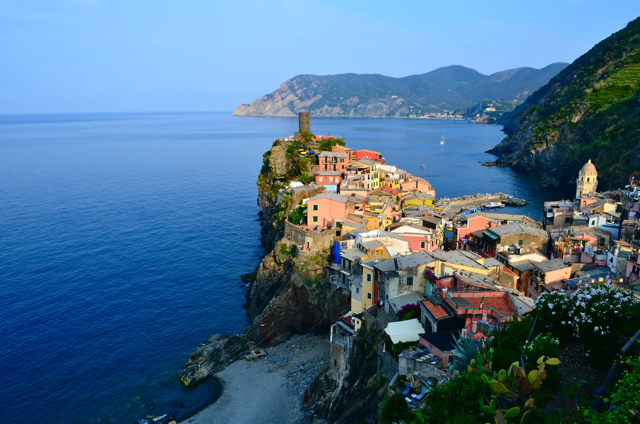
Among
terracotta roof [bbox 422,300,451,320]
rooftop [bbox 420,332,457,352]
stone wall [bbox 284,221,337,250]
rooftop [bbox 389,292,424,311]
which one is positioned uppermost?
terracotta roof [bbox 422,300,451,320]

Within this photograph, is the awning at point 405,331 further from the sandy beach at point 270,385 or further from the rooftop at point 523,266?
the rooftop at point 523,266

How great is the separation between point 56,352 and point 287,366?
20.7 meters

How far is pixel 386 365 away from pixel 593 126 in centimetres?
10773

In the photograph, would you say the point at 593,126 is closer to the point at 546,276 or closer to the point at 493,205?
the point at 493,205

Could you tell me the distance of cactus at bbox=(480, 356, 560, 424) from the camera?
1290 cm

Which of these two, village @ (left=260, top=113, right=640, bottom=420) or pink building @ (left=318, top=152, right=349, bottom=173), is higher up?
pink building @ (left=318, top=152, right=349, bottom=173)

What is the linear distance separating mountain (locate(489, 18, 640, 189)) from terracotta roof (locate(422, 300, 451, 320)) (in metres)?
71.3

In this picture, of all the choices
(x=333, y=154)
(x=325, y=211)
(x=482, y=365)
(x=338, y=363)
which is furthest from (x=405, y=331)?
(x=333, y=154)

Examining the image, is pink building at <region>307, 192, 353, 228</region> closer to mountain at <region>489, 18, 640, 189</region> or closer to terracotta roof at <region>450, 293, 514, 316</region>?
terracotta roof at <region>450, 293, 514, 316</region>

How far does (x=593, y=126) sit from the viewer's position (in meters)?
106

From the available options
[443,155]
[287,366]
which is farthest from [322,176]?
[443,155]

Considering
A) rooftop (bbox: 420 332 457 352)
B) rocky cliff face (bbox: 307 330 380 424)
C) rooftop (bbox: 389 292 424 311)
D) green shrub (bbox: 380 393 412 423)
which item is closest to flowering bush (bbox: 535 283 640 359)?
rooftop (bbox: 420 332 457 352)

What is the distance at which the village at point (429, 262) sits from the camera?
21.9 m

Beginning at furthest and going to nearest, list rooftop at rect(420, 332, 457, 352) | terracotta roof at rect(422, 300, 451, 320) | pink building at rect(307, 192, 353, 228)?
pink building at rect(307, 192, 353, 228) → terracotta roof at rect(422, 300, 451, 320) → rooftop at rect(420, 332, 457, 352)
